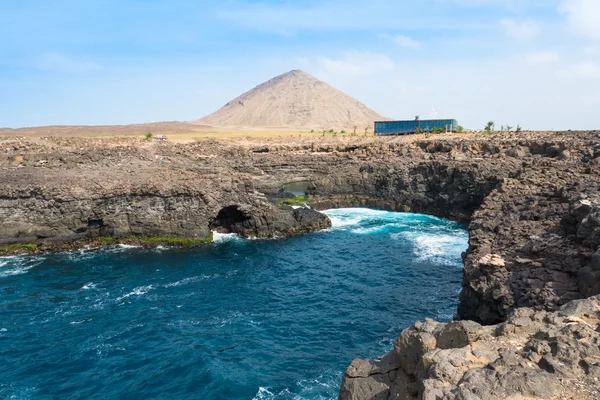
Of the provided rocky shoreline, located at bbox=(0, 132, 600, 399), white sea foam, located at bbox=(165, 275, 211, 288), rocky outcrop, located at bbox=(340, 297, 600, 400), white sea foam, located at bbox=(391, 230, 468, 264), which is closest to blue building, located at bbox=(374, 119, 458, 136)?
rocky shoreline, located at bbox=(0, 132, 600, 399)

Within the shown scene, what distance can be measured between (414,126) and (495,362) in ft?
339

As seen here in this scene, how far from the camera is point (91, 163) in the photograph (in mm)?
57938

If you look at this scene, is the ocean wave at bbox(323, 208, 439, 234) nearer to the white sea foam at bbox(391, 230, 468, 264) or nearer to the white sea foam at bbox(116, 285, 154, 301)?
the white sea foam at bbox(391, 230, 468, 264)

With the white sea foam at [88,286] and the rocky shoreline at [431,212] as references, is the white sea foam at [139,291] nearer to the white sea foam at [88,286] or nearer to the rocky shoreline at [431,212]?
the white sea foam at [88,286]

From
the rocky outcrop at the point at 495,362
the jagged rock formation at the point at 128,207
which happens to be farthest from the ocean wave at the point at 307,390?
the jagged rock formation at the point at 128,207

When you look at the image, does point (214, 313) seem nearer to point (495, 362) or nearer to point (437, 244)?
point (495, 362)

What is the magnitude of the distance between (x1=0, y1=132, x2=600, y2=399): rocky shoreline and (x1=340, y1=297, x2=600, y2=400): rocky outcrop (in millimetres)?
45

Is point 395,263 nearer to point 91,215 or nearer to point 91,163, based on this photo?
point 91,215

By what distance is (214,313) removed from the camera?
29.6m

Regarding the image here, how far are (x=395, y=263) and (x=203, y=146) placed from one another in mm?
65836

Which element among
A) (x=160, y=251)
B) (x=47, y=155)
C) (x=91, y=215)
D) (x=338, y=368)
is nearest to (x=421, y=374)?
(x=338, y=368)

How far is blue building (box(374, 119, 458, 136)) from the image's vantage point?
352ft

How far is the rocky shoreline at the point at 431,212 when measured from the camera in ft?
37.9

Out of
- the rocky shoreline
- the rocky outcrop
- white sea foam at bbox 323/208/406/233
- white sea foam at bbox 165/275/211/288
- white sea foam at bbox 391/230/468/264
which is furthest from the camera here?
white sea foam at bbox 323/208/406/233
